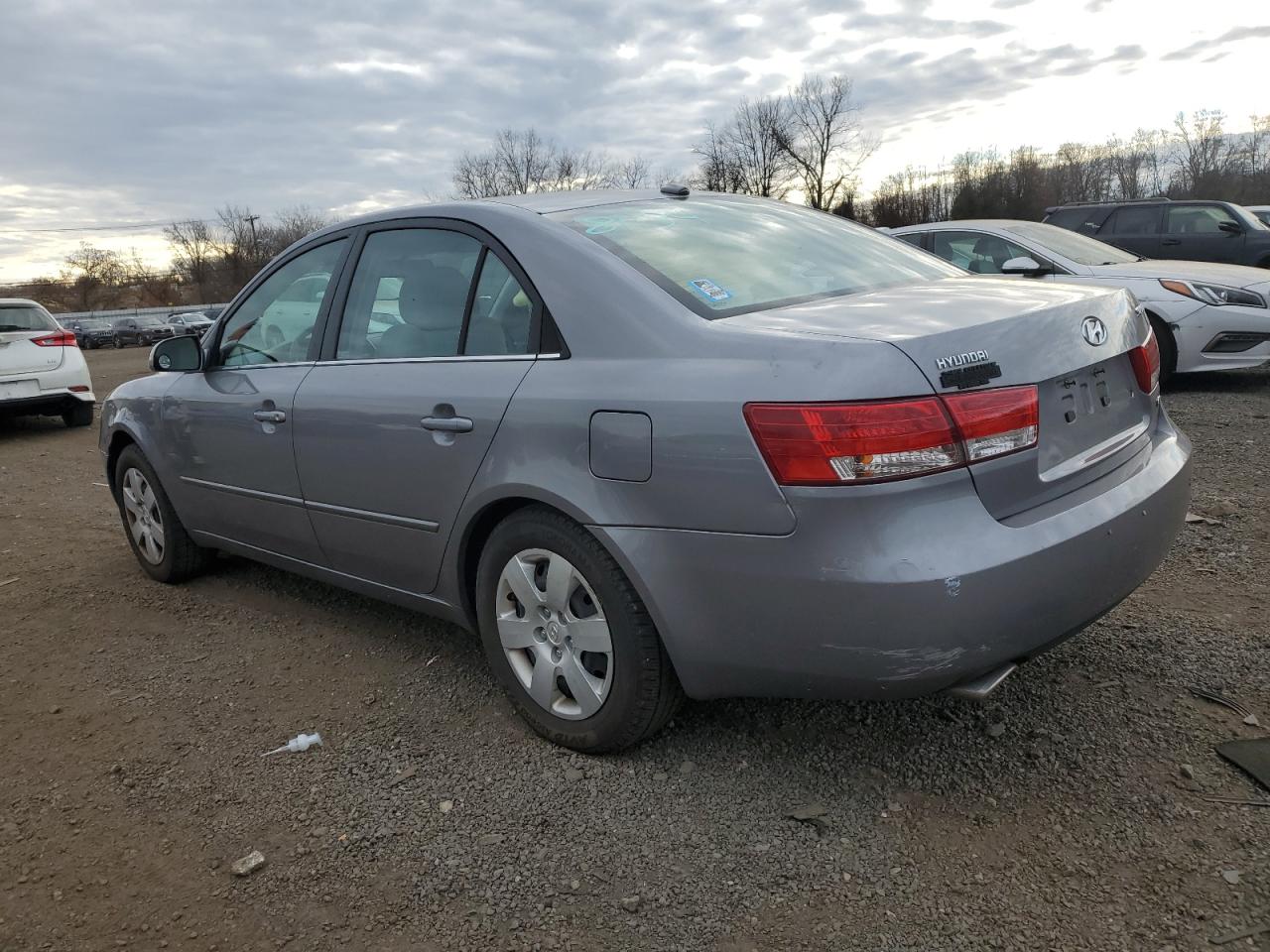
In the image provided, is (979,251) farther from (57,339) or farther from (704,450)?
(57,339)

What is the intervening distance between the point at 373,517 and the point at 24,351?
954 cm

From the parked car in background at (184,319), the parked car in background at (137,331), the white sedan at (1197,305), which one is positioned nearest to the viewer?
the white sedan at (1197,305)

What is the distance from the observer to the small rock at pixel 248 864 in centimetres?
238

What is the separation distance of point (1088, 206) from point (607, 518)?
12367 mm

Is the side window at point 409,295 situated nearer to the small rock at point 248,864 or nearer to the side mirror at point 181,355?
the side mirror at point 181,355

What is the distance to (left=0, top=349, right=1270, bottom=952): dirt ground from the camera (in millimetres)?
2092

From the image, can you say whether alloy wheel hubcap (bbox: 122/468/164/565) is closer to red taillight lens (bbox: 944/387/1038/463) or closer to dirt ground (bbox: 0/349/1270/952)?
dirt ground (bbox: 0/349/1270/952)

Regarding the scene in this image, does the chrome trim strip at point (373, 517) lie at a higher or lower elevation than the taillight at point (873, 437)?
lower

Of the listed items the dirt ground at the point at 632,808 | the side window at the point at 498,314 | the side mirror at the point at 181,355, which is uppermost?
Result: the side window at the point at 498,314

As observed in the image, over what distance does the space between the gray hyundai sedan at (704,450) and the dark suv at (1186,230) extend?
10550 mm

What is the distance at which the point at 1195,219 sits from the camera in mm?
12156

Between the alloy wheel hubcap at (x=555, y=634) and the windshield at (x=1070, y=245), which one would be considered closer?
the alloy wheel hubcap at (x=555, y=634)

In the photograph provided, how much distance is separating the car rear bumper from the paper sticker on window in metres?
0.68

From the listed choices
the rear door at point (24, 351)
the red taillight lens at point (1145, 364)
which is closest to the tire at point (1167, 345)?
the red taillight lens at point (1145, 364)
